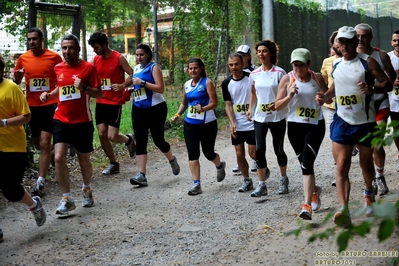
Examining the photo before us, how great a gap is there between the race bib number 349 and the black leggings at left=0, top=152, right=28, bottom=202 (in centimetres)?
130

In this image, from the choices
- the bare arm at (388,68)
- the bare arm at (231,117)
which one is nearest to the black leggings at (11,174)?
the bare arm at (231,117)

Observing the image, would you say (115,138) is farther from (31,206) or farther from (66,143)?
(31,206)

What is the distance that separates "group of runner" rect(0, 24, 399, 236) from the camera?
20.1ft

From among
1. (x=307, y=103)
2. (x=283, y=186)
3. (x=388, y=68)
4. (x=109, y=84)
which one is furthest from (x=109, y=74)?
(x=388, y=68)

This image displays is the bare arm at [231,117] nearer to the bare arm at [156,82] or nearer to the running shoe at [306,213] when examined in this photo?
the bare arm at [156,82]

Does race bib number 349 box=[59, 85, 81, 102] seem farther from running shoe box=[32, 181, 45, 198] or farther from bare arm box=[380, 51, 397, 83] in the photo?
bare arm box=[380, 51, 397, 83]

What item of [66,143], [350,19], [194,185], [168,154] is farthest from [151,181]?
[350,19]

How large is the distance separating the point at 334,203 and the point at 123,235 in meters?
2.48

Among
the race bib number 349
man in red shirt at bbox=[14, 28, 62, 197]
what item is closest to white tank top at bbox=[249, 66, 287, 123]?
the race bib number 349

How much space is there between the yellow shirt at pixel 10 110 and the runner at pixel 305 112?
2.73 meters

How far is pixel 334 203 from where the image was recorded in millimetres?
7418

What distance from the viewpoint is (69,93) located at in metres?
7.61

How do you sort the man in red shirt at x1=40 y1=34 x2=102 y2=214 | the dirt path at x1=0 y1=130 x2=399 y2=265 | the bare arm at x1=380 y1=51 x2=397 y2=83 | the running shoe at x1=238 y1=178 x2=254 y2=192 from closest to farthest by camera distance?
the dirt path at x1=0 y1=130 x2=399 y2=265
the bare arm at x1=380 y1=51 x2=397 y2=83
the man in red shirt at x1=40 y1=34 x2=102 y2=214
the running shoe at x1=238 y1=178 x2=254 y2=192

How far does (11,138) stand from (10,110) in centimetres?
28
